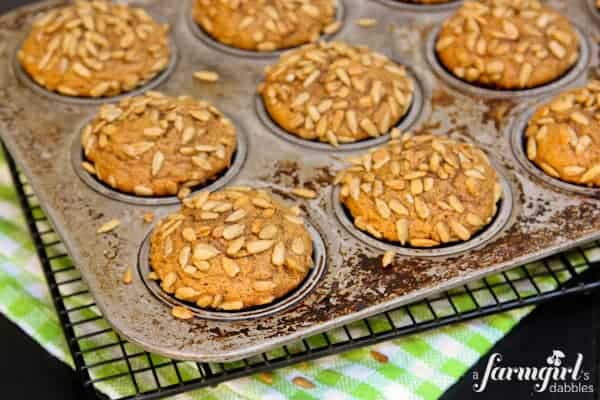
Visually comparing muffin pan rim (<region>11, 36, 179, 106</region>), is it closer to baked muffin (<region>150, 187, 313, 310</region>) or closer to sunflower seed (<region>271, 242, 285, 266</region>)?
baked muffin (<region>150, 187, 313, 310</region>)

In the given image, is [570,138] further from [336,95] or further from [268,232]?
[268,232]

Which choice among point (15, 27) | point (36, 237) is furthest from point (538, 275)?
point (15, 27)

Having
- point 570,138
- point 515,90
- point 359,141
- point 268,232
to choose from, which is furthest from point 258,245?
point 515,90

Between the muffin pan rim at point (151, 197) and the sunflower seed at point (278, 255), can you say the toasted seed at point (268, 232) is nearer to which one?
the sunflower seed at point (278, 255)

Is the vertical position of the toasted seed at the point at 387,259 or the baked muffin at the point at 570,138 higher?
the baked muffin at the point at 570,138

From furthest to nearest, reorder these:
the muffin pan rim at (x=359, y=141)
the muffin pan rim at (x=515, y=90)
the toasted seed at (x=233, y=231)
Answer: the muffin pan rim at (x=515, y=90)
the muffin pan rim at (x=359, y=141)
the toasted seed at (x=233, y=231)

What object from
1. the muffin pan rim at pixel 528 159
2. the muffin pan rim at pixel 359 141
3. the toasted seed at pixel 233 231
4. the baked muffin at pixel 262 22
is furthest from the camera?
the baked muffin at pixel 262 22

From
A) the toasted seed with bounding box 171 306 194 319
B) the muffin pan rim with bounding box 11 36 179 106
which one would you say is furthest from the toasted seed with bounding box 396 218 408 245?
the muffin pan rim with bounding box 11 36 179 106

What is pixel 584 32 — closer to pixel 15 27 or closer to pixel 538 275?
pixel 538 275

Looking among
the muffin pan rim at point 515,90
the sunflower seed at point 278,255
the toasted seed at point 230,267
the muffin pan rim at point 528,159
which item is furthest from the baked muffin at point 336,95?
the toasted seed at point 230,267
